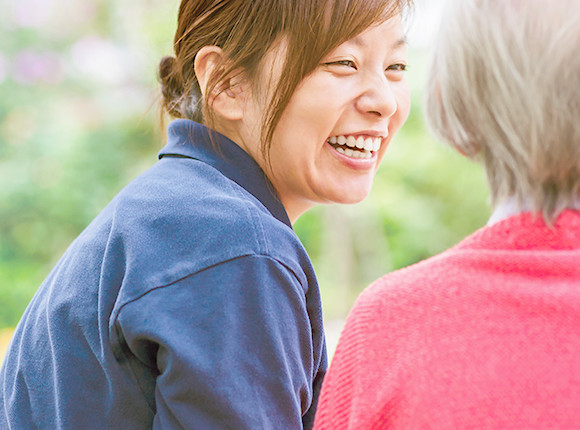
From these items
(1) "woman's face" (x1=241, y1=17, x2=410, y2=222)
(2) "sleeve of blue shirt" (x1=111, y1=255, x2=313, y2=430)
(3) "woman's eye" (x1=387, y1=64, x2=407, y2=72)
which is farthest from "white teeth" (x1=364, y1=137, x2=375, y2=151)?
(2) "sleeve of blue shirt" (x1=111, y1=255, x2=313, y2=430)

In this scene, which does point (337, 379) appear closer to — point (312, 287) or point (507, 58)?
point (312, 287)

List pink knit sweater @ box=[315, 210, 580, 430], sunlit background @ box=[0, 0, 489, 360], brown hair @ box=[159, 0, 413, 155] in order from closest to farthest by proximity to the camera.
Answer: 1. pink knit sweater @ box=[315, 210, 580, 430]
2. brown hair @ box=[159, 0, 413, 155]
3. sunlit background @ box=[0, 0, 489, 360]

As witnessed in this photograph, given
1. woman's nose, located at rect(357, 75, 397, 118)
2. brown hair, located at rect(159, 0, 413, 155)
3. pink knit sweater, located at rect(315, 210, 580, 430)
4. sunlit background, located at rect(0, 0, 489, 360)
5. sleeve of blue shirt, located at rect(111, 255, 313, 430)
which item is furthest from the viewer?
sunlit background, located at rect(0, 0, 489, 360)

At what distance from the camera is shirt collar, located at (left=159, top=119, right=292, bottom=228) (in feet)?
4.66

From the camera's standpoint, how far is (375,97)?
1476 mm

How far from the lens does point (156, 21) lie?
5.54m

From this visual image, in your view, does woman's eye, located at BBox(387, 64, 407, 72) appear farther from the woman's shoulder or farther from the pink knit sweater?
the pink knit sweater

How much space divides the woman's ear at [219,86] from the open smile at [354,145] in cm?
22

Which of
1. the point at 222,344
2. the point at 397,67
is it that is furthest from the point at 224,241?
the point at 397,67

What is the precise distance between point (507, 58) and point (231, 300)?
55cm

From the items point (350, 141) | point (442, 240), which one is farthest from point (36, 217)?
point (350, 141)

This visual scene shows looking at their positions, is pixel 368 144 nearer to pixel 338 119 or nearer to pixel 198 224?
pixel 338 119

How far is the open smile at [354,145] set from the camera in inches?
59.9

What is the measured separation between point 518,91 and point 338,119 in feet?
1.92
